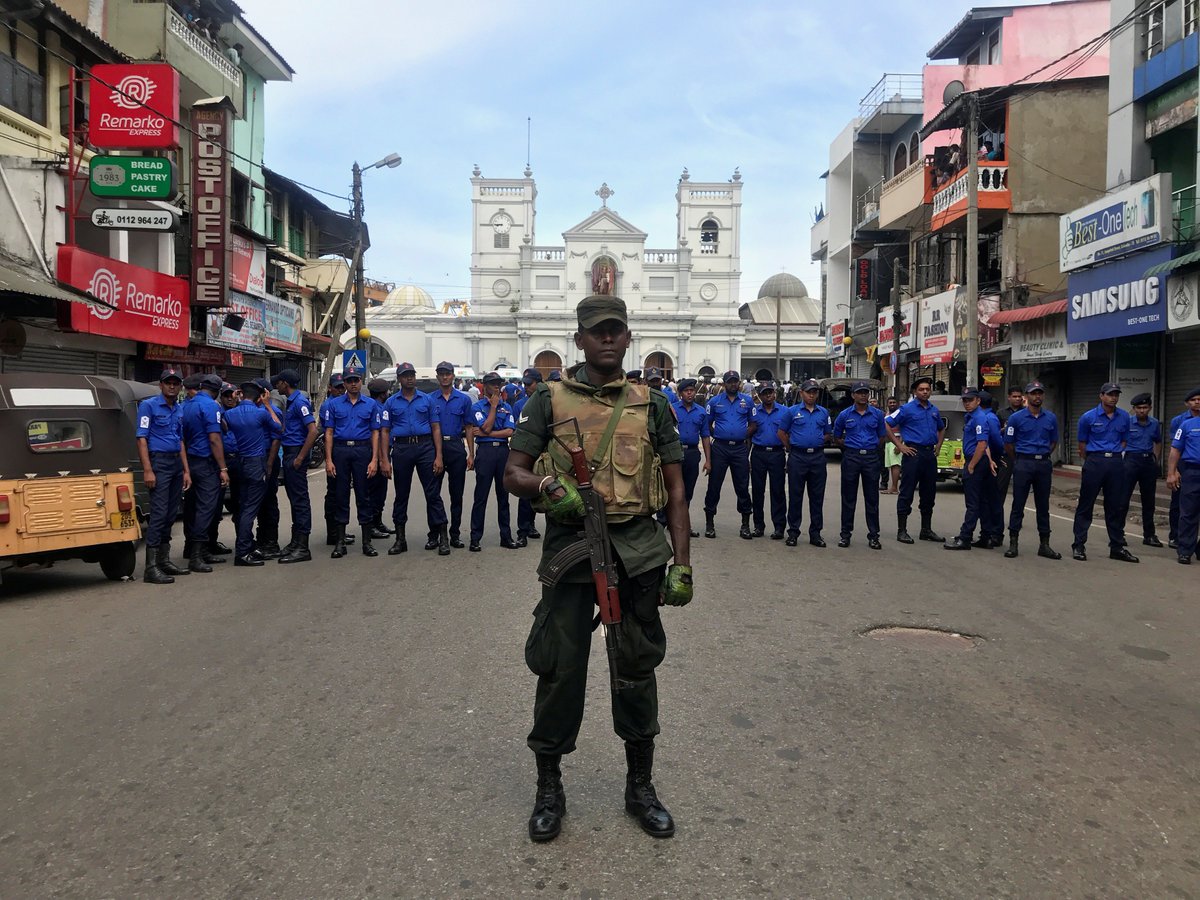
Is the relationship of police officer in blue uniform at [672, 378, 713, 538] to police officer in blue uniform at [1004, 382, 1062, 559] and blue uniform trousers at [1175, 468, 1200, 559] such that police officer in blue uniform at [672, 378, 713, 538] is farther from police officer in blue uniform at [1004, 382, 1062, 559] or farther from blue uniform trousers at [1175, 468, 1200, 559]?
blue uniform trousers at [1175, 468, 1200, 559]

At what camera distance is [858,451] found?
999 cm

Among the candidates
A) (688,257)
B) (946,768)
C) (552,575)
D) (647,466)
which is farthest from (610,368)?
(688,257)

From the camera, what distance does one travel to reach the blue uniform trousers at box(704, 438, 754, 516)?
408 inches

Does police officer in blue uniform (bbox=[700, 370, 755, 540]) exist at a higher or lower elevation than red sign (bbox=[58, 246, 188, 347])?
lower

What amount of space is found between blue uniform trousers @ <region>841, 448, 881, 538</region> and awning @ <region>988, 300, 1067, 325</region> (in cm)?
1201

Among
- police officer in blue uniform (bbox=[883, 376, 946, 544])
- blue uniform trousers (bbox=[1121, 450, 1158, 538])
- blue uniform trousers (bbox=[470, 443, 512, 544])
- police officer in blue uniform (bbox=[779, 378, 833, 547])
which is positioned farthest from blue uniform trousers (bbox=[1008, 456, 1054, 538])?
blue uniform trousers (bbox=[470, 443, 512, 544])

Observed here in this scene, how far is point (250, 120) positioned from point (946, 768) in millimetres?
26618

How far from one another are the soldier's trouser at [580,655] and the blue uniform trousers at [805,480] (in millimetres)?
6941

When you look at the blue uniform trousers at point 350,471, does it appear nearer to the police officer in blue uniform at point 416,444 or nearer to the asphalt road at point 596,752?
the police officer in blue uniform at point 416,444

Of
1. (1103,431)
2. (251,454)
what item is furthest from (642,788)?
(1103,431)

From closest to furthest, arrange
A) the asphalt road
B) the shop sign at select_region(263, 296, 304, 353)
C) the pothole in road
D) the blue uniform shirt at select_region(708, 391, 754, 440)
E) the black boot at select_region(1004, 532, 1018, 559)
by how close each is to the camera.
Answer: the asphalt road < the pothole in road < the black boot at select_region(1004, 532, 1018, 559) < the blue uniform shirt at select_region(708, 391, 754, 440) < the shop sign at select_region(263, 296, 304, 353)

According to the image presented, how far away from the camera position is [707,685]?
15.7ft

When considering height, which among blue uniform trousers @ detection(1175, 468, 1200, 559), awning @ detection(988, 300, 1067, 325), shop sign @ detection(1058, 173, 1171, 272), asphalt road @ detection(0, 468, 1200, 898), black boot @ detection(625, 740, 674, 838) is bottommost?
asphalt road @ detection(0, 468, 1200, 898)

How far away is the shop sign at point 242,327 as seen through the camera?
21.5 m
